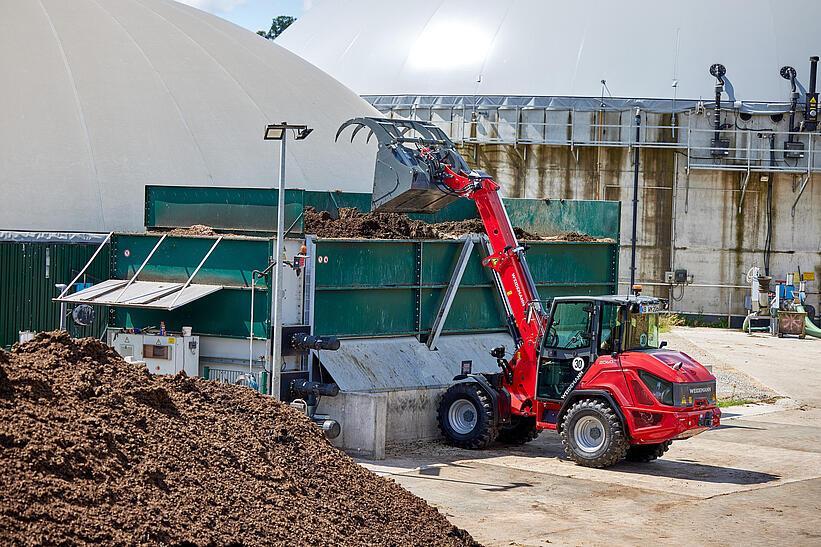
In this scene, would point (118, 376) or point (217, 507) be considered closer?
point (217, 507)

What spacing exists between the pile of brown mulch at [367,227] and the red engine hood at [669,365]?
15.1ft

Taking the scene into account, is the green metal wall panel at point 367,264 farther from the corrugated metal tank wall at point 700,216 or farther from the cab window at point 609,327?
the corrugated metal tank wall at point 700,216

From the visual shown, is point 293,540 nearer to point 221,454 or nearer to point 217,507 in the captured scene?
point 217,507

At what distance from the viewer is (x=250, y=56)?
91.2ft

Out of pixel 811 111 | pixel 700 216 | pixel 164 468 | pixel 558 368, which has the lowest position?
pixel 164 468

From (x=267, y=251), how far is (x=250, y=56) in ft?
42.7

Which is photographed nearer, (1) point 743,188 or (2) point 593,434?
(2) point 593,434

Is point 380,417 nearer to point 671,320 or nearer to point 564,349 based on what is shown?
point 564,349

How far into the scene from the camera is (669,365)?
14.9 meters

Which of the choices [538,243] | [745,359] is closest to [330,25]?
[745,359]

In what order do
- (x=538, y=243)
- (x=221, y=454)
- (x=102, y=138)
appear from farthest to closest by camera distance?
(x=102, y=138) < (x=538, y=243) < (x=221, y=454)

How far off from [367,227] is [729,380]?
10434 millimetres

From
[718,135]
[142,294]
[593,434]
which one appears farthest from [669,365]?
[718,135]

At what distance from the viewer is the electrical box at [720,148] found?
37.2 meters
